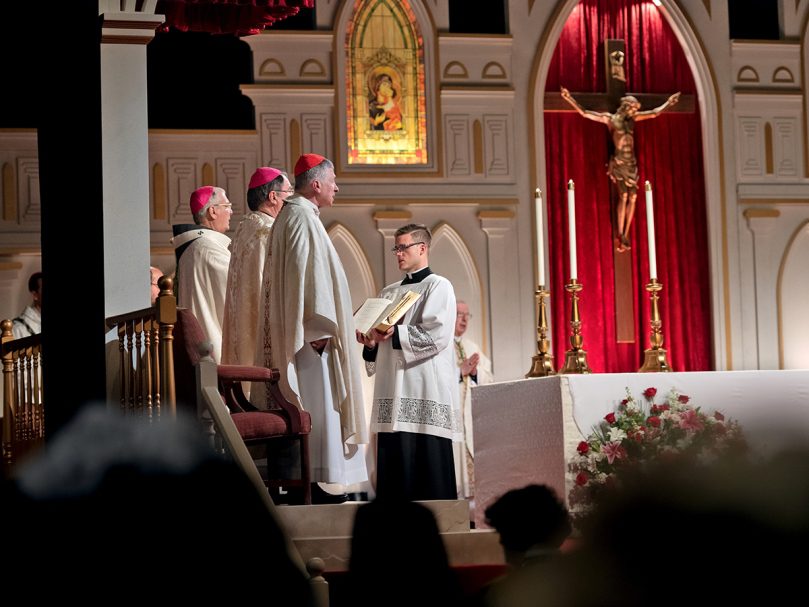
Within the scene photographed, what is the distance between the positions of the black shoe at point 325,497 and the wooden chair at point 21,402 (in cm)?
132

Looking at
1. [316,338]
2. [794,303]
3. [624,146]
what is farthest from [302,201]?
[794,303]

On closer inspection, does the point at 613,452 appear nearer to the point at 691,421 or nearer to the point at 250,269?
the point at 691,421

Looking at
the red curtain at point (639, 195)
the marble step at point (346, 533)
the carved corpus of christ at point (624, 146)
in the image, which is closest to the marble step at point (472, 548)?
the marble step at point (346, 533)

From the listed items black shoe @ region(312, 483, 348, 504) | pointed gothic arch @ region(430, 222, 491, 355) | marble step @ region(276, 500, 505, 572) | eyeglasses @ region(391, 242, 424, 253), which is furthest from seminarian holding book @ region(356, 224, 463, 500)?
pointed gothic arch @ region(430, 222, 491, 355)

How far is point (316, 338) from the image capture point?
18.9 feet

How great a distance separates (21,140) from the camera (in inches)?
405

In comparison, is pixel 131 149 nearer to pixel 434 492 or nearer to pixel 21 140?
pixel 434 492

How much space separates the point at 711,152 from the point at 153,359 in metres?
7.78

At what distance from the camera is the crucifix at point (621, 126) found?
11.3 m

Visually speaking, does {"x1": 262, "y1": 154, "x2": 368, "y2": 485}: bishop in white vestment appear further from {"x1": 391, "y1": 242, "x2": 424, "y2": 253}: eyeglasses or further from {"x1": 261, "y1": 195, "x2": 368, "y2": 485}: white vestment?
{"x1": 391, "y1": 242, "x2": 424, "y2": 253}: eyeglasses

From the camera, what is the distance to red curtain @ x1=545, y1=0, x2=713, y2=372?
1139 centimetres

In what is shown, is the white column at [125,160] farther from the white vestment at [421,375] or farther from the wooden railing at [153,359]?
the white vestment at [421,375]

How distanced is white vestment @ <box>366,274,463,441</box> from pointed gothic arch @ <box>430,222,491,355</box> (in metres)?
4.25

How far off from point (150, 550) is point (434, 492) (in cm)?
525
